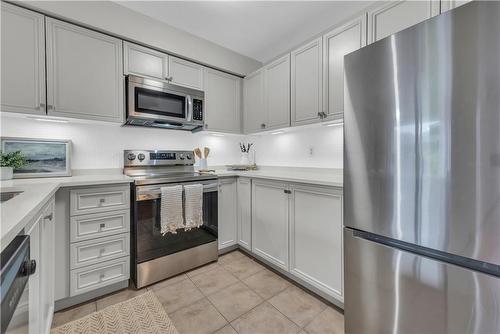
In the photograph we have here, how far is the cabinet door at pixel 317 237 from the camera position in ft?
4.95

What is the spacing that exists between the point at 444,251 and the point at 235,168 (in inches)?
86.6

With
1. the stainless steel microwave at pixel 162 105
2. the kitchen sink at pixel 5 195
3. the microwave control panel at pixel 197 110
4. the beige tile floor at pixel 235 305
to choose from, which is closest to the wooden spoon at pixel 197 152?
the stainless steel microwave at pixel 162 105

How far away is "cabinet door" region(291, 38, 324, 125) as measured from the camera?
190 centimetres

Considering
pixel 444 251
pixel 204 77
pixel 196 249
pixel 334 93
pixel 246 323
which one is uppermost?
pixel 204 77

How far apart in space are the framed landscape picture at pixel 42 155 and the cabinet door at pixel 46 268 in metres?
0.67

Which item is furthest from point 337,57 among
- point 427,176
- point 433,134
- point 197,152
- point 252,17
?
point 197,152

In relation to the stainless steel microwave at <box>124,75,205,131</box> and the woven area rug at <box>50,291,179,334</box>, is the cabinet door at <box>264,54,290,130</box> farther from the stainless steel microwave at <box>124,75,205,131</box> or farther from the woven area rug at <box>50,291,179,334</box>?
the woven area rug at <box>50,291,179,334</box>

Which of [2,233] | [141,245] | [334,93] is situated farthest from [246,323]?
[334,93]

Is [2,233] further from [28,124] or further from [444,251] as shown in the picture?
[28,124]

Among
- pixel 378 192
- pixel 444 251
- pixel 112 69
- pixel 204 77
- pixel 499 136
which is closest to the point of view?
pixel 499 136

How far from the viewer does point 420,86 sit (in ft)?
3.01

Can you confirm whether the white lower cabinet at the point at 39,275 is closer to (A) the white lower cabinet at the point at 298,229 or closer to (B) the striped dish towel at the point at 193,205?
(B) the striped dish towel at the point at 193,205

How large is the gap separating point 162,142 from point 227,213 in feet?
3.48

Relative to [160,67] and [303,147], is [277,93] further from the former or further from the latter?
[160,67]
